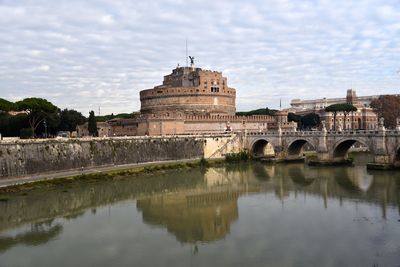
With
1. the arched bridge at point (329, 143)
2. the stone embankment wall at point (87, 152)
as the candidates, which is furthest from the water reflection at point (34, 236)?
the arched bridge at point (329, 143)

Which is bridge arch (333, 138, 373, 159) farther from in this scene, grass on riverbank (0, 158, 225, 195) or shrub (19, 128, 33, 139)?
shrub (19, 128, 33, 139)

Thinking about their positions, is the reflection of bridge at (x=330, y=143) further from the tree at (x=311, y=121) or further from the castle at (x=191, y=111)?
the tree at (x=311, y=121)

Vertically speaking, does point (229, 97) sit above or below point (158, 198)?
above

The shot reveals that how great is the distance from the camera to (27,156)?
24.5 meters

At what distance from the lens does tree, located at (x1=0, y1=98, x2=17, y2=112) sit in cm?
3788

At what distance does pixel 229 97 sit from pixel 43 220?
1317 inches

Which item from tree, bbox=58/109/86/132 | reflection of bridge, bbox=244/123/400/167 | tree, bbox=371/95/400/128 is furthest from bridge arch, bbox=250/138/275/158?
tree, bbox=371/95/400/128

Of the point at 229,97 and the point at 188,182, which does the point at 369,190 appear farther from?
the point at 229,97

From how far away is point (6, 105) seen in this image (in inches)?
1503

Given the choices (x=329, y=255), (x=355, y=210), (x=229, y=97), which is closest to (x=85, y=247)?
(x=329, y=255)

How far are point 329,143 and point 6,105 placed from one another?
88.3 feet

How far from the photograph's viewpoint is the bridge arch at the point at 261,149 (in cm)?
3738

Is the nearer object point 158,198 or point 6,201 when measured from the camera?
point 6,201

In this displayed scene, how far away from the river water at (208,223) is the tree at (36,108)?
11.6 metres
